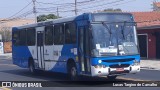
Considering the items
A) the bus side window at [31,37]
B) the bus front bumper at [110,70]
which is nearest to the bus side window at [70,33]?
the bus front bumper at [110,70]

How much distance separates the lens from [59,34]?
65.5 ft

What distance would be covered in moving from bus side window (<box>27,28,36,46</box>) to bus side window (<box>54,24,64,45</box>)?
3.19 metres

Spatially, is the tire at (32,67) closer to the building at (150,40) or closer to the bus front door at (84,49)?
the bus front door at (84,49)

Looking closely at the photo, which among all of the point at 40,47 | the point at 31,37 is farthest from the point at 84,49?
the point at 31,37

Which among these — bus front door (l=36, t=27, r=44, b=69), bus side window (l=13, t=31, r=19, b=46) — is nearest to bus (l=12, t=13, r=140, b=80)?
bus front door (l=36, t=27, r=44, b=69)

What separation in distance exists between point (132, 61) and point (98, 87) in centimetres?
203

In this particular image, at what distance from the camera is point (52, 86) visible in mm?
17188

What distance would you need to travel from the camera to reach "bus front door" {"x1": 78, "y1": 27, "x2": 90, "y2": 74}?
17.0m

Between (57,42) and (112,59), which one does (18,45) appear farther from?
(112,59)

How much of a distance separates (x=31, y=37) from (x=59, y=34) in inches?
168

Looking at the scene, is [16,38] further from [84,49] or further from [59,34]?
[84,49]

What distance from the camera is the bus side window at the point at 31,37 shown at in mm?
23470

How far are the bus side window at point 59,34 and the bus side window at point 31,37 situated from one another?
10.5 ft

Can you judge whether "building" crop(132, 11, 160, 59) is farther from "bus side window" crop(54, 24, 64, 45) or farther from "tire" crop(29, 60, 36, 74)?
"bus side window" crop(54, 24, 64, 45)
